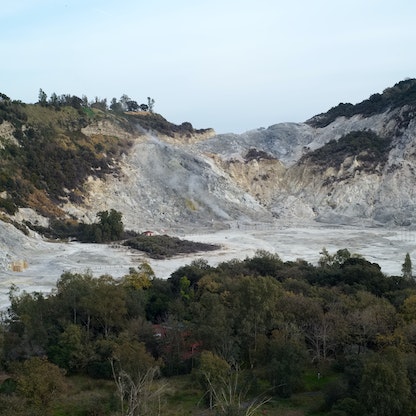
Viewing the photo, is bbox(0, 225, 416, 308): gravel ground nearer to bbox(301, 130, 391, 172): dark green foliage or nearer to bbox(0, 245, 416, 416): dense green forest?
bbox(0, 245, 416, 416): dense green forest

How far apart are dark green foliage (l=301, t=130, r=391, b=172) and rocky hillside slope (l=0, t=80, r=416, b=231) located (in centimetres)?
16

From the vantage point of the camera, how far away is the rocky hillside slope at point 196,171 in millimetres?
59594

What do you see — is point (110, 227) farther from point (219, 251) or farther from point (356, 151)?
point (356, 151)

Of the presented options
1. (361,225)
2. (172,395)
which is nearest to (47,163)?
(361,225)

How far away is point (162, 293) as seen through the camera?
28.3 m

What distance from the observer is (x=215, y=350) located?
65.9 ft

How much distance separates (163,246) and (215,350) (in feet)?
87.3

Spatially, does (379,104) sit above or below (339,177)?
above

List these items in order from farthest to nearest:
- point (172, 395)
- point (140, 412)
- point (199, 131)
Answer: point (199, 131) < point (172, 395) < point (140, 412)

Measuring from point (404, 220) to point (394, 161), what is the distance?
12.4 metres

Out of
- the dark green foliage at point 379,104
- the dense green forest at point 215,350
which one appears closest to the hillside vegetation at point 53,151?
the dense green forest at point 215,350

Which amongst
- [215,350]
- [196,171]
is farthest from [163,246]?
[196,171]

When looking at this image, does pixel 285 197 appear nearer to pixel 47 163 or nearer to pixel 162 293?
pixel 47 163

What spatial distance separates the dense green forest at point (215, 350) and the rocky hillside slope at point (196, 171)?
29.3 m
